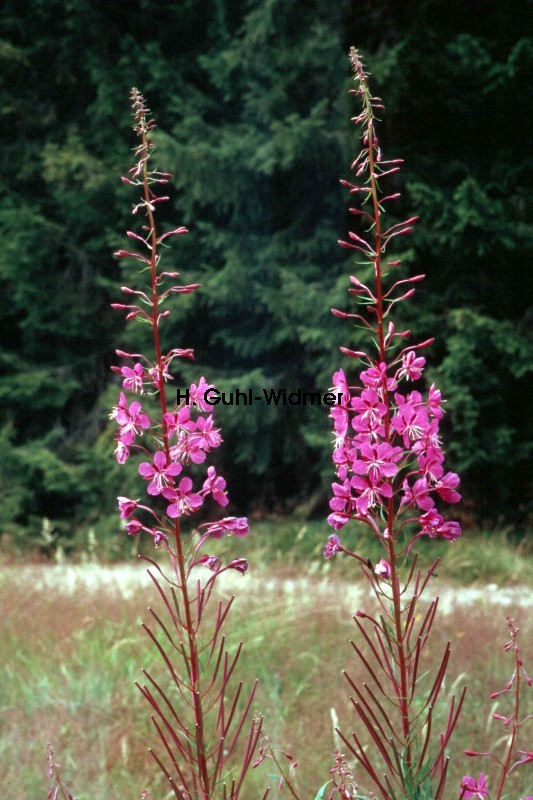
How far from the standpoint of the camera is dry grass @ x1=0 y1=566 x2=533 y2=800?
10.0 feet

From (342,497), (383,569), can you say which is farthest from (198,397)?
(383,569)

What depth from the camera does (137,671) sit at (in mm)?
3598

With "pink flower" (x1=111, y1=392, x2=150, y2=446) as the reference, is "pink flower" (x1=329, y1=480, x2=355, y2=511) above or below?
below

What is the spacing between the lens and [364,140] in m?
Result: 1.37

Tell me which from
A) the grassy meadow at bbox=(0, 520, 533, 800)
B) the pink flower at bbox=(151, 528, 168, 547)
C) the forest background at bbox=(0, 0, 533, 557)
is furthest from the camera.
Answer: the forest background at bbox=(0, 0, 533, 557)

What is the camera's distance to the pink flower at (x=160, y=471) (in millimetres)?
1342

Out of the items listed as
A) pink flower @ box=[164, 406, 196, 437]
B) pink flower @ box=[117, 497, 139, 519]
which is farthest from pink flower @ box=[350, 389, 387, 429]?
pink flower @ box=[117, 497, 139, 519]

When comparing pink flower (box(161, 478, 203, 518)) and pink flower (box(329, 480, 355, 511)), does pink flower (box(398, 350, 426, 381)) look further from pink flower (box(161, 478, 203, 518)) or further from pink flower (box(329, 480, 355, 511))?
pink flower (box(161, 478, 203, 518))

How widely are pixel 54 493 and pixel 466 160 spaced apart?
508 centimetres

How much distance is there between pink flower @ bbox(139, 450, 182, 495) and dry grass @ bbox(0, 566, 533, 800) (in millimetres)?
1702

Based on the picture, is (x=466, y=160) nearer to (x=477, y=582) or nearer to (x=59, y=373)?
(x=477, y=582)

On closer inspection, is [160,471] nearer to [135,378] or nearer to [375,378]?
[135,378]

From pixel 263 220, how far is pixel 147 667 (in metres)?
5.77

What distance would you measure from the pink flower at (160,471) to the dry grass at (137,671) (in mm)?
1702
